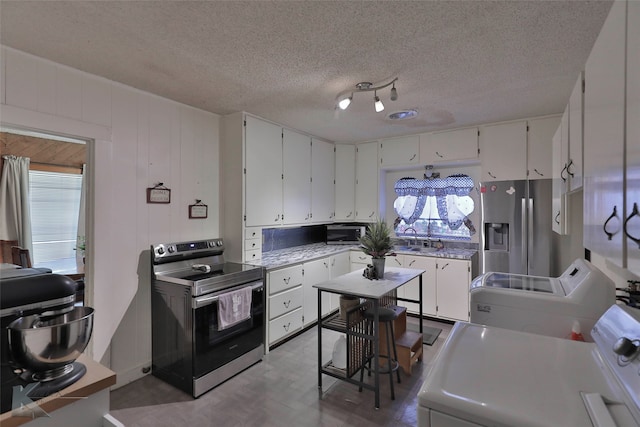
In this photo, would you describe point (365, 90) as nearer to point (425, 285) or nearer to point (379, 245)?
point (379, 245)

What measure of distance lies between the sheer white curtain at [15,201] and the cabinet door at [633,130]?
5523 mm

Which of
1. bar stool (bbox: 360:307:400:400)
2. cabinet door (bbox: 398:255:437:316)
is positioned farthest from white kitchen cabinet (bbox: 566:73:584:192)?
cabinet door (bbox: 398:255:437:316)

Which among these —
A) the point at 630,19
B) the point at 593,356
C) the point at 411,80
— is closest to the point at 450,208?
the point at 411,80

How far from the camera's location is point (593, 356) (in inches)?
46.1

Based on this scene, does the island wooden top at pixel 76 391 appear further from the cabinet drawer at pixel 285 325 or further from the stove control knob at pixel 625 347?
the cabinet drawer at pixel 285 325

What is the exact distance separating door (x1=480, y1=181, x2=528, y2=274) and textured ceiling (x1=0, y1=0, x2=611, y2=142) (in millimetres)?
1007

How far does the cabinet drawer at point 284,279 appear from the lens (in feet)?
10.5

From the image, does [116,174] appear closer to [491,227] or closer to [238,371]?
[238,371]

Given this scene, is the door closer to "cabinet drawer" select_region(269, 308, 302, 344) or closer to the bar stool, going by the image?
the bar stool

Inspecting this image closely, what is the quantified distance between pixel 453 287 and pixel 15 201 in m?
5.53

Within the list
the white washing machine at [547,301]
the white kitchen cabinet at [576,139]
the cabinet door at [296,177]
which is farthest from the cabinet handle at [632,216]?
the cabinet door at [296,177]

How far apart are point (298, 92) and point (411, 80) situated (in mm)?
953

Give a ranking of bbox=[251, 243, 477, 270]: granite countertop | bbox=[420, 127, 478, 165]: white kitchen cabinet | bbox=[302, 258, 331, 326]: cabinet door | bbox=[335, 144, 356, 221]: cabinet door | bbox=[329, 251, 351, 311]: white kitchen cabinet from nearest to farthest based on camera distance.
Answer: bbox=[251, 243, 477, 270]: granite countertop → bbox=[302, 258, 331, 326]: cabinet door → bbox=[420, 127, 478, 165]: white kitchen cabinet → bbox=[329, 251, 351, 311]: white kitchen cabinet → bbox=[335, 144, 356, 221]: cabinet door

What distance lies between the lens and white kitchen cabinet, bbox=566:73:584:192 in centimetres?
142
